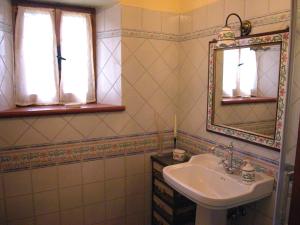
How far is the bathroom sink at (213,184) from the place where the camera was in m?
1.32

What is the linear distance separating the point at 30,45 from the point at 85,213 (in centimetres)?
141

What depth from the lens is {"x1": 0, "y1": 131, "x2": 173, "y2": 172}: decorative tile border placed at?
1.73 meters

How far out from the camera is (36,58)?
2.02 m

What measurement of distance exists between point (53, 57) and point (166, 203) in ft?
4.91

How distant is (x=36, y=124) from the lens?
1.76 meters

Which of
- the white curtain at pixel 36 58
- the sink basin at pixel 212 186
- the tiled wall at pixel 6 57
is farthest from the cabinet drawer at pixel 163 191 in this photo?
the tiled wall at pixel 6 57

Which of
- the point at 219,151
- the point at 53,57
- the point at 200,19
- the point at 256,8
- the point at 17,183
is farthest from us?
the point at 53,57

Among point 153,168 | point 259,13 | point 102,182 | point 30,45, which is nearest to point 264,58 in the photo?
point 259,13

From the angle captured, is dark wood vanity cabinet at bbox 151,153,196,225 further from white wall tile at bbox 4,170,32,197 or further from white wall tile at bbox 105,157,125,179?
white wall tile at bbox 4,170,32,197

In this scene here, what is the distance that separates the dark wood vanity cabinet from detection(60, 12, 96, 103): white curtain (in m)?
0.86

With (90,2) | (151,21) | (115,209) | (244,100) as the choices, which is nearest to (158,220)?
(115,209)

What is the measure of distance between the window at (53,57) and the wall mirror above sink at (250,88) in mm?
1077

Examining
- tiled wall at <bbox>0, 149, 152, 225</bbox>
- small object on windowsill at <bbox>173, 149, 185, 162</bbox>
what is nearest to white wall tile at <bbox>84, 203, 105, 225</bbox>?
tiled wall at <bbox>0, 149, 152, 225</bbox>

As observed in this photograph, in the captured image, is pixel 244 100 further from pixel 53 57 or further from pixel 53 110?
pixel 53 57
